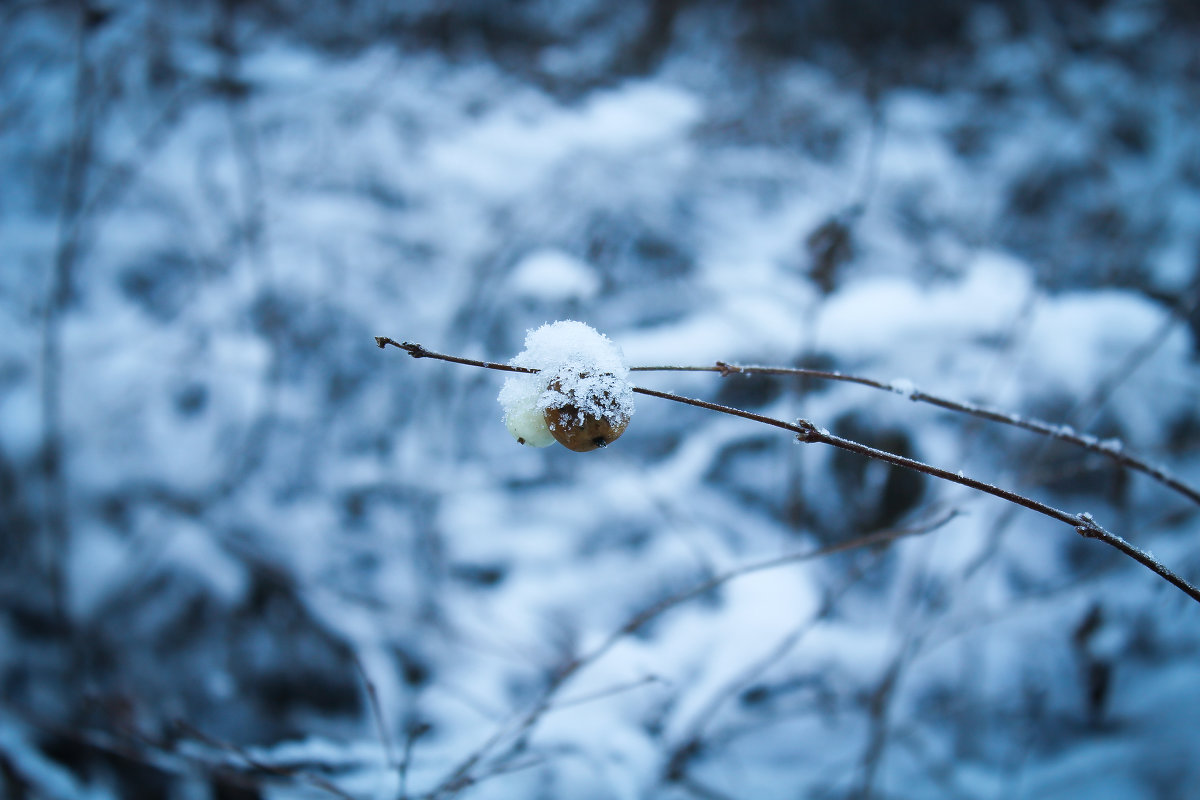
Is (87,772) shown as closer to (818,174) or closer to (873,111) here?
(818,174)

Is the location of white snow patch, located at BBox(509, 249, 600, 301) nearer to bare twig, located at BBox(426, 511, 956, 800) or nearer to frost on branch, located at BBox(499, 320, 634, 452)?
bare twig, located at BBox(426, 511, 956, 800)

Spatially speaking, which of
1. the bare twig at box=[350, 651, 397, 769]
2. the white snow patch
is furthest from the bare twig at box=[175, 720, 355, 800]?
the white snow patch

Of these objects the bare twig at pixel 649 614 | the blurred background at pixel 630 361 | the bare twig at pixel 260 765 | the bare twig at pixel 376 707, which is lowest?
the bare twig at pixel 260 765

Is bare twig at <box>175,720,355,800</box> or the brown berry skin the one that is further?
bare twig at <box>175,720,355,800</box>

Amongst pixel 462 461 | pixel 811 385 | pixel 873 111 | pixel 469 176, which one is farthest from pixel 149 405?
pixel 873 111

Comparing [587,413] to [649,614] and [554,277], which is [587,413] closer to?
[649,614]

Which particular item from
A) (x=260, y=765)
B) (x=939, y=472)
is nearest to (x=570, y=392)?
(x=939, y=472)

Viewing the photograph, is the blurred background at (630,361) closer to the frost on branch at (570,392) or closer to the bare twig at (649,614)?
the bare twig at (649,614)

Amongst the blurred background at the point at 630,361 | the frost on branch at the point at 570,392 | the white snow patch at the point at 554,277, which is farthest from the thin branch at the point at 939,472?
the white snow patch at the point at 554,277

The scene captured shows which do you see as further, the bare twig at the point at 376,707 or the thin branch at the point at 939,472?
the bare twig at the point at 376,707
